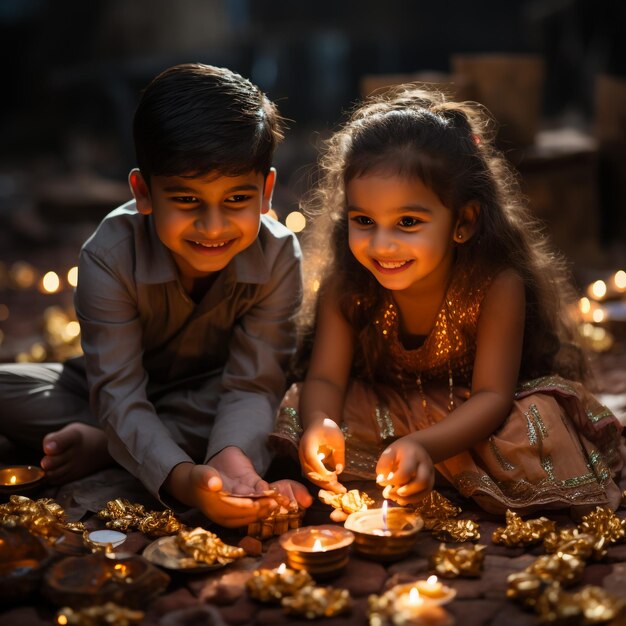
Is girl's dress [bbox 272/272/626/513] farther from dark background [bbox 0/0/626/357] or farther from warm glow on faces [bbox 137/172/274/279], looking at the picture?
dark background [bbox 0/0/626/357]

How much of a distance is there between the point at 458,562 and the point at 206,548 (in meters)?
0.58

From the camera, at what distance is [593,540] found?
2.03 m

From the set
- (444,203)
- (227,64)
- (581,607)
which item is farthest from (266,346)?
(227,64)

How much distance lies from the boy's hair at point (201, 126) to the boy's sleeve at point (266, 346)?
400 millimetres

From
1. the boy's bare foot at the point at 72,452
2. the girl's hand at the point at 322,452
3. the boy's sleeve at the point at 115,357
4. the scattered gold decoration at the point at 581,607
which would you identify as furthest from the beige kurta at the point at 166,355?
the scattered gold decoration at the point at 581,607

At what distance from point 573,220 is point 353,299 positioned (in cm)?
310

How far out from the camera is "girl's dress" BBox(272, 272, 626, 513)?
234 cm

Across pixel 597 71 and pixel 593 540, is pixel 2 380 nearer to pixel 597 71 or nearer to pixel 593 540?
pixel 593 540

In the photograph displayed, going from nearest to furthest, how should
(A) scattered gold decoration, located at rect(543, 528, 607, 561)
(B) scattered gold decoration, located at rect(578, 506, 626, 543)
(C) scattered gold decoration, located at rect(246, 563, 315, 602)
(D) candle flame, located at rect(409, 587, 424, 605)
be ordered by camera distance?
(D) candle flame, located at rect(409, 587, 424, 605)
(C) scattered gold decoration, located at rect(246, 563, 315, 602)
(A) scattered gold decoration, located at rect(543, 528, 607, 561)
(B) scattered gold decoration, located at rect(578, 506, 626, 543)

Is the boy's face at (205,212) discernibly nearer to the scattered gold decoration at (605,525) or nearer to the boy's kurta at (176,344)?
the boy's kurta at (176,344)

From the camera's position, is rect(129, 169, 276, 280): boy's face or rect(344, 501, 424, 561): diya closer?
rect(344, 501, 424, 561): diya

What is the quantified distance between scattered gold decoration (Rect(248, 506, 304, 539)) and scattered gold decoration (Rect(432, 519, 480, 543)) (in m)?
0.36

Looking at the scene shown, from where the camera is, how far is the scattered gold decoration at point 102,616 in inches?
66.2

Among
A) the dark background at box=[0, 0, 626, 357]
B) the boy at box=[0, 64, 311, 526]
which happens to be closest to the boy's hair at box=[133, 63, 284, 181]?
the boy at box=[0, 64, 311, 526]
